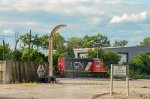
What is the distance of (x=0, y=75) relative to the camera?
4050cm

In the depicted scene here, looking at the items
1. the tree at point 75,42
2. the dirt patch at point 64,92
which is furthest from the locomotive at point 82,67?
the tree at point 75,42

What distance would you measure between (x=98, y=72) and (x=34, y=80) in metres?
31.6

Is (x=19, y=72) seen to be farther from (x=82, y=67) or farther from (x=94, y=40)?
(x=94, y=40)

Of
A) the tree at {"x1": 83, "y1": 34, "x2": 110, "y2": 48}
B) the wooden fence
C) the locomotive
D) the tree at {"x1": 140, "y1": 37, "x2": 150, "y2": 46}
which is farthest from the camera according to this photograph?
the tree at {"x1": 140, "y1": 37, "x2": 150, "y2": 46}

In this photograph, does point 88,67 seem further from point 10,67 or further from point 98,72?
point 10,67

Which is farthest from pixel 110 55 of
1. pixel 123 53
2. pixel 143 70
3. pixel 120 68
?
pixel 120 68

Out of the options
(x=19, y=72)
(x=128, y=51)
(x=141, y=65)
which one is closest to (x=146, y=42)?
(x=128, y=51)

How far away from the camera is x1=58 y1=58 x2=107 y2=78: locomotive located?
73312mm

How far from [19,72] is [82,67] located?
32834mm

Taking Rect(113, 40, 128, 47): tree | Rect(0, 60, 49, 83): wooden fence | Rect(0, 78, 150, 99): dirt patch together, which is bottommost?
Rect(0, 78, 150, 99): dirt patch

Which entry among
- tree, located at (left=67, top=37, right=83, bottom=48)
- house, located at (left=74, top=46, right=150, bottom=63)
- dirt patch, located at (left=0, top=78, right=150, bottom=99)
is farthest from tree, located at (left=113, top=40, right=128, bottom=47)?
dirt patch, located at (left=0, top=78, right=150, bottom=99)

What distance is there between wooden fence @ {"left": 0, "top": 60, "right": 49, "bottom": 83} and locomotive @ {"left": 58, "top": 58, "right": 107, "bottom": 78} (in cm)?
2929

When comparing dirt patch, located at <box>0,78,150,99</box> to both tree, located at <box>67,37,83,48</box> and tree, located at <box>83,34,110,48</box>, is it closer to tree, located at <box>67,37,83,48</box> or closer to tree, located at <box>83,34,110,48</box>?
tree, located at <box>83,34,110,48</box>

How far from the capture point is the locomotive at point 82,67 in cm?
7331
